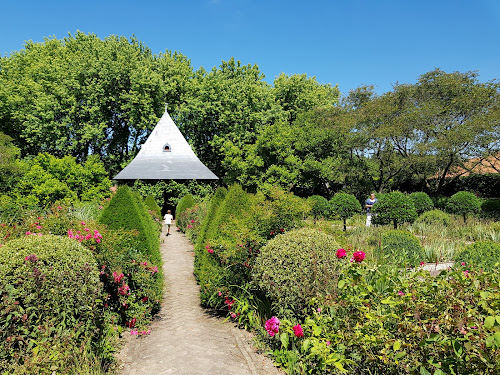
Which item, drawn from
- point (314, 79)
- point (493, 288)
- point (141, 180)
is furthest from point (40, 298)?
point (314, 79)

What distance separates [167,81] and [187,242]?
19.2 meters

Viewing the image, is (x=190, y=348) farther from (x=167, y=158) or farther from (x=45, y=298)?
(x=167, y=158)

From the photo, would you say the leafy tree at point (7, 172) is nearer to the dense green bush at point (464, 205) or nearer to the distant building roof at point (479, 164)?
the dense green bush at point (464, 205)

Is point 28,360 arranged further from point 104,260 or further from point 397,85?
point 397,85

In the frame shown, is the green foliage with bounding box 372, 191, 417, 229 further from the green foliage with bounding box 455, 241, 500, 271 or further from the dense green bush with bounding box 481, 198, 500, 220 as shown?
the dense green bush with bounding box 481, 198, 500, 220

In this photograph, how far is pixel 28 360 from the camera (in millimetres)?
Answer: 3018

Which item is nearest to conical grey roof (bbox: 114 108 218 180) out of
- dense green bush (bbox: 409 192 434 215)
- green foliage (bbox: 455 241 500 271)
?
dense green bush (bbox: 409 192 434 215)

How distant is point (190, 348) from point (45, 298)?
199cm

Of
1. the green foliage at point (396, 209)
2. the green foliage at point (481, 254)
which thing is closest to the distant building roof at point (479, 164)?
the green foliage at point (396, 209)

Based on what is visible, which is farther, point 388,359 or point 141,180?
point 141,180

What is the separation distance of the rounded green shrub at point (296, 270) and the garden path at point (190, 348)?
79 cm

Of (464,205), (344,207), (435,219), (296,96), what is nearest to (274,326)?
(344,207)

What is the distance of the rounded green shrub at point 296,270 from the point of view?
4.24 meters

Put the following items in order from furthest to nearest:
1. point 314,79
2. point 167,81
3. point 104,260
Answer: point 314,79
point 167,81
point 104,260
